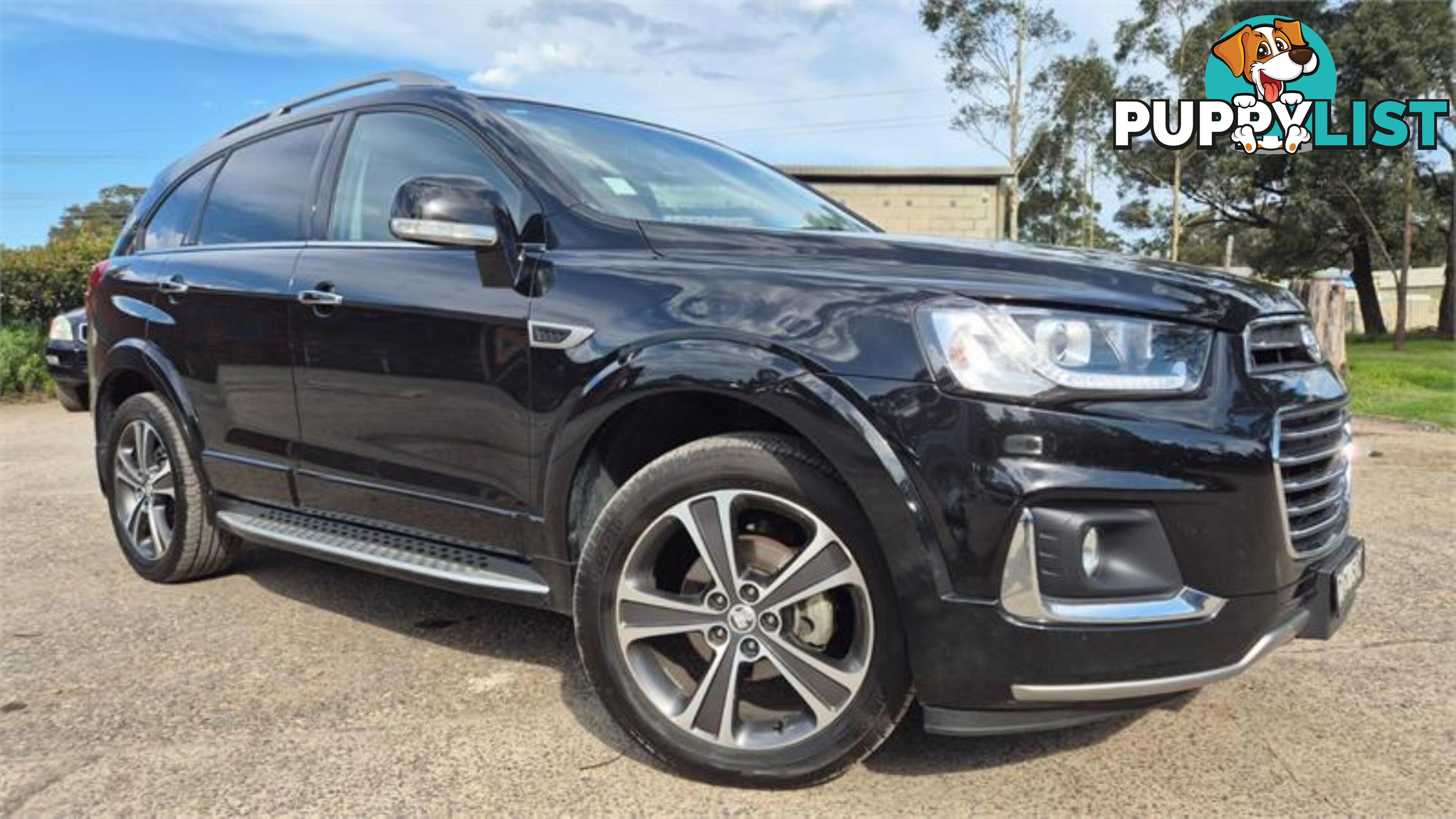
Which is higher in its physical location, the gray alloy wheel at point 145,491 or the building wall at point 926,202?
the building wall at point 926,202

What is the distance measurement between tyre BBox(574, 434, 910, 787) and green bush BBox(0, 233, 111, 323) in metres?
14.5

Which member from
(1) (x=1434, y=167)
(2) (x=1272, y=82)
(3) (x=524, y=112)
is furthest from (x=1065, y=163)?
(3) (x=524, y=112)

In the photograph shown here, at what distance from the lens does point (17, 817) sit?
2.38 meters

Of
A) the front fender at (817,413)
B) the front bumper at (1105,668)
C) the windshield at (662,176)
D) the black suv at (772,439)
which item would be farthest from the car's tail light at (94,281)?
the front bumper at (1105,668)

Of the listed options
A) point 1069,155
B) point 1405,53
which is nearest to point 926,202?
point 1405,53

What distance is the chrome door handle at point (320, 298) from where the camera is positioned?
3219mm

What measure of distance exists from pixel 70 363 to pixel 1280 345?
10.3 meters

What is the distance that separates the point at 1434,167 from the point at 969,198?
16.9 m

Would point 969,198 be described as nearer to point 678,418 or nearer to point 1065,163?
point 678,418

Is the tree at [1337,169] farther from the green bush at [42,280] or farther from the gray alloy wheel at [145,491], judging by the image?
the gray alloy wheel at [145,491]

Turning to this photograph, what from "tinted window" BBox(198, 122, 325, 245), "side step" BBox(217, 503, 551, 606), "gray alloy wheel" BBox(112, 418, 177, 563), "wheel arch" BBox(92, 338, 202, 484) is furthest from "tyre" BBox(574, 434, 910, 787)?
"gray alloy wheel" BBox(112, 418, 177, 563)

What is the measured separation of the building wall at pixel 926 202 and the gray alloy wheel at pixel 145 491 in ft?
44.9

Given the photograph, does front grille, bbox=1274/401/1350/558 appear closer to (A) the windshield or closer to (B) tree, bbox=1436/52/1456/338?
(A) the windshield

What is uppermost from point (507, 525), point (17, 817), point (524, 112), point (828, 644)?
point (524, 112)
